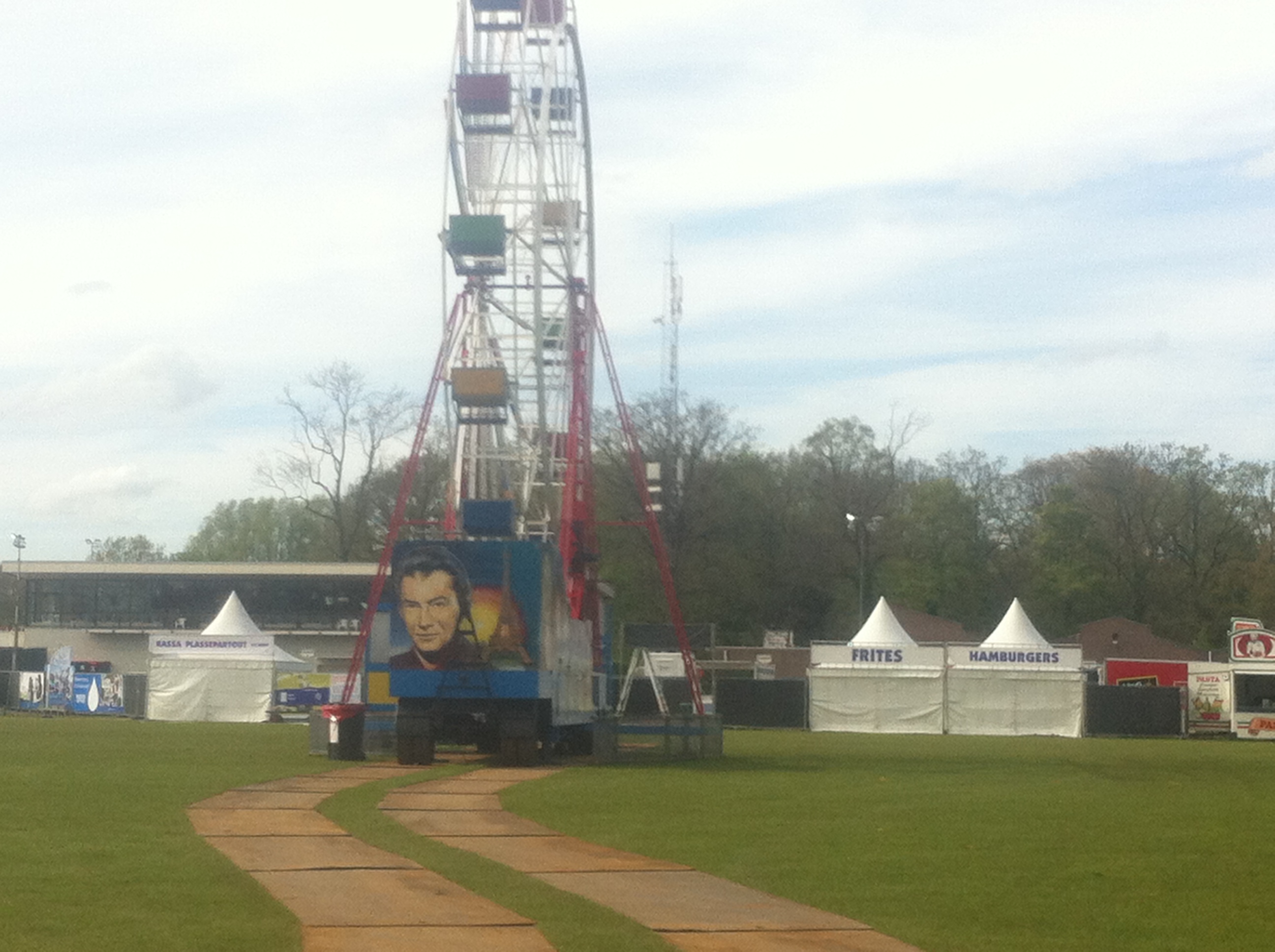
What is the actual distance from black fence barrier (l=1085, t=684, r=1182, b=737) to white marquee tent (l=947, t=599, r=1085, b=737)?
2.56 feet

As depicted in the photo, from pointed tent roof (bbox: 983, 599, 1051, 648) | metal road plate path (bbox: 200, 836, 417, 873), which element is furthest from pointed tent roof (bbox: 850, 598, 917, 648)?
metal road plate path (bbox: 200, 836, 417, 873)

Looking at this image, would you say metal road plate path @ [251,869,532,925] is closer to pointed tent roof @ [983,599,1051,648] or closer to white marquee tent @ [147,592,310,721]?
white marquee tent @ [147,592,310,721]

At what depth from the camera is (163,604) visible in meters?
85.1

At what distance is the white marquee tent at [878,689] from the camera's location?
47.7 metres

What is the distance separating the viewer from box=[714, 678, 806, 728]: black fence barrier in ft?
162

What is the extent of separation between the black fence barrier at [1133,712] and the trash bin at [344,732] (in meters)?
26.5

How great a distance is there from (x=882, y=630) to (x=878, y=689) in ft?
19.7

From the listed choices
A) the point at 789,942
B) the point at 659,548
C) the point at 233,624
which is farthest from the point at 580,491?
the point at 233,624

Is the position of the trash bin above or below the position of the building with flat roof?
below

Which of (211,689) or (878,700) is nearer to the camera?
(878,700)

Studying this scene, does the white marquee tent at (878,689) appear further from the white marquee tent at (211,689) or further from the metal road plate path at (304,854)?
the metal road plate path at (304,854)

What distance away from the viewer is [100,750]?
28.3 m

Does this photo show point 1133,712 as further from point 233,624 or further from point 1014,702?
point 233,624

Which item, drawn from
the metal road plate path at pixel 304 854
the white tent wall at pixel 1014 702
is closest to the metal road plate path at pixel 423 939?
the metal road plate path at pixel 304 854
